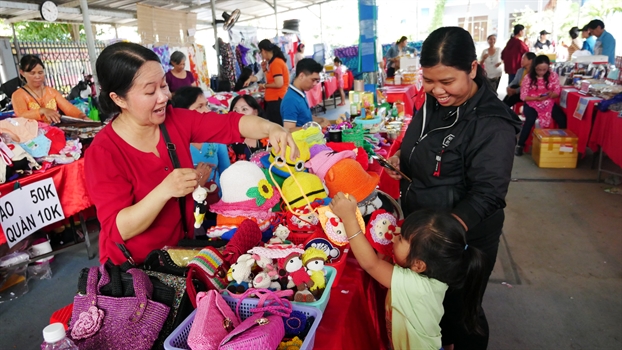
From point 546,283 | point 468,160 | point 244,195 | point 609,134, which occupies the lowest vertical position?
point 546,283

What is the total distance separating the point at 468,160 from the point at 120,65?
1371 millimetres

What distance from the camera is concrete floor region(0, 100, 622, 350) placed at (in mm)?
2559

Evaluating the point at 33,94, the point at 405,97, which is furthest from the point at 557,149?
the point at 33,94

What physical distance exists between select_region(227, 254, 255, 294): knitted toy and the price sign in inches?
99.5

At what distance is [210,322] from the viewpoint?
1030 millimetres

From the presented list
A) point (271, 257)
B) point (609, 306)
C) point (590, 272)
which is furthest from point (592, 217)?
point (271, 257)

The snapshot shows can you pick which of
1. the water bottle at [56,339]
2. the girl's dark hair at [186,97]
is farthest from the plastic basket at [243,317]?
the girl's dark hair at [186,97]

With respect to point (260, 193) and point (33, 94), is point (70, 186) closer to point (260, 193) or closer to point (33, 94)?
point (33, 94)

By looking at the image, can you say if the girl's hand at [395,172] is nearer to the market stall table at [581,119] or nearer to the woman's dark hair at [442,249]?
the woman's dark hair at [442,249]

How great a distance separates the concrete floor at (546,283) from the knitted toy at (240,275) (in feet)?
6.22

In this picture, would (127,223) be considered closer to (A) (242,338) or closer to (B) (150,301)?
(B) (150,301)

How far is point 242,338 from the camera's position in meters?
0.97

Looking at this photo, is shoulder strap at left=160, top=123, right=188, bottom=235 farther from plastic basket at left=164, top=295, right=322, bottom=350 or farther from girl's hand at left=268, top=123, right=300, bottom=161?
plastic basket at left=164, top=295, right=322, bottom=350

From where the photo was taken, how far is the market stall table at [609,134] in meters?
4.49
